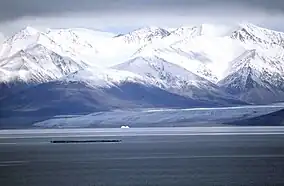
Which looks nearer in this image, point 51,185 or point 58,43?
point 51,185

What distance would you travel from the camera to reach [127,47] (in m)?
43.4

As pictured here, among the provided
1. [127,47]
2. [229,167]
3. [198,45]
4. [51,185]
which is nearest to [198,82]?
[198,45]

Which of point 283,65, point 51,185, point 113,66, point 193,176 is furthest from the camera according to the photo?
point 113,66

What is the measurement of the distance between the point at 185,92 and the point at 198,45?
Answer: 3.14 meters

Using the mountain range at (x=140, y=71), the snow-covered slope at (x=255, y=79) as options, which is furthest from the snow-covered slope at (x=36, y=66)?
the snow-covered slope at (x=255, y=79)

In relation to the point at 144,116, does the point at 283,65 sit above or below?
above

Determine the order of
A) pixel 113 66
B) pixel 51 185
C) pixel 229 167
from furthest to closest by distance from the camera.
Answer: pixel 113 66 → pixel 229 167 → pixel 51 185

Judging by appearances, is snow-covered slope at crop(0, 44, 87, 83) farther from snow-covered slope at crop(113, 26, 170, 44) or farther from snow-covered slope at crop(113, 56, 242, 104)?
snow-covered slope at crop(113, 26, 170, 44)

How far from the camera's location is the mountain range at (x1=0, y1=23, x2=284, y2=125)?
41906 mm

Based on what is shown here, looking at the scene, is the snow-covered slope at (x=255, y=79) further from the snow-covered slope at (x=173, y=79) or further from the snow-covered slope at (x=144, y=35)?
the snow-covered slope at (x=144, y=35)

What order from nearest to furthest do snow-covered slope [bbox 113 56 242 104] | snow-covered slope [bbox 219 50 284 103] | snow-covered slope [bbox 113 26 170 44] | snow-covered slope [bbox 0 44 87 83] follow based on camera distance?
snow-covered slope [bbox 113 26 170 44] < snow-covered slope [bbox 219 50 284 103] < snow-covered slope [bbox 0 44 87 83] < snow-covered slope [bbox 113 56 242 104]

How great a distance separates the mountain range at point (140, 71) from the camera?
4191 centimetres

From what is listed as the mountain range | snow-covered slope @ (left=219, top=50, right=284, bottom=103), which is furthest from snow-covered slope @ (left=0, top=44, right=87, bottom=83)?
snow-covered slope @ (left=219, top=50, right=284, bottom=103)

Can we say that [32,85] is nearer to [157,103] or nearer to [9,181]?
[157,103]
